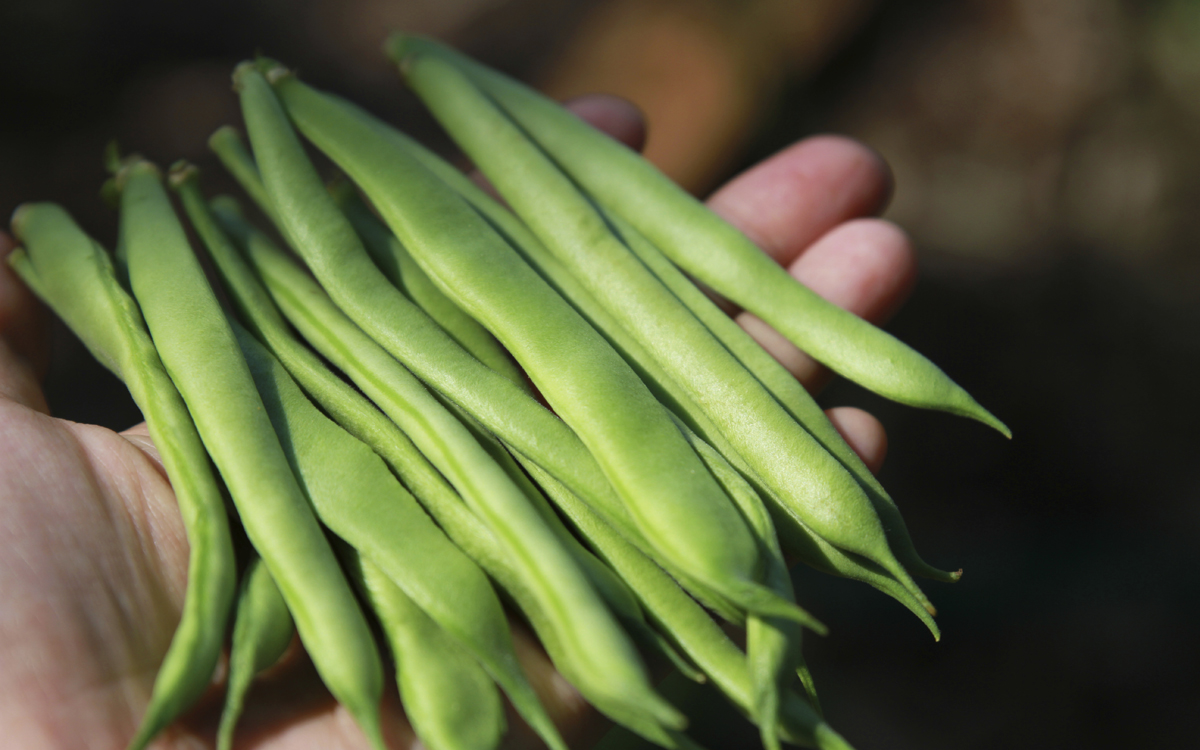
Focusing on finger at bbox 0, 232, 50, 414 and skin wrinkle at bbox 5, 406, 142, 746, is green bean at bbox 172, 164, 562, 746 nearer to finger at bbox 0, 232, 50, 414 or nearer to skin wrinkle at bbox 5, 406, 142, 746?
skin wrinkle at bbox 5, 406, 142, 746

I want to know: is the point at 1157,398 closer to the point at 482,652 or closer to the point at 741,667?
the point at 741,667

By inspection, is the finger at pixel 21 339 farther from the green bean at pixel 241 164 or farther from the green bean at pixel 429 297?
the green bean at pixel 429 297

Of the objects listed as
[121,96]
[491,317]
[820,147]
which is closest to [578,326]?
[491,317]

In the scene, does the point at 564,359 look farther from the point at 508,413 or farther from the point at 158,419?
the point at 158,419

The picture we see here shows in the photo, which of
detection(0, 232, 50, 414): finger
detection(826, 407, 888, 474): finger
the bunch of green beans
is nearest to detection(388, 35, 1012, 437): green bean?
the bunch of green beans

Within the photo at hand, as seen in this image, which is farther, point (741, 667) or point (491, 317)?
point (491, 317)

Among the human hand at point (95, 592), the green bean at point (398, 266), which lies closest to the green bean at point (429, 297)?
the green bean at point (398, 266)
